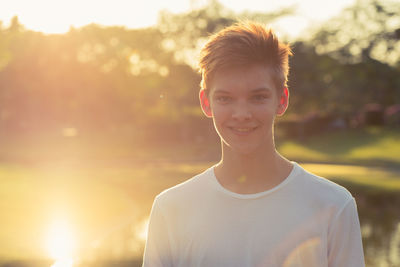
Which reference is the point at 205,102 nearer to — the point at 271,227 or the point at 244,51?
the point at 244,51

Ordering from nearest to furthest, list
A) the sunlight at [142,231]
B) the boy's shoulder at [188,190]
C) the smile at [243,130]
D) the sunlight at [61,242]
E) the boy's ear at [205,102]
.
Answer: the smile at [243,130] → the boy's shoulder at [188,190] → the boy's ear at [205,102] → the sunlight at [61,242] → the sunlight at [142,231]

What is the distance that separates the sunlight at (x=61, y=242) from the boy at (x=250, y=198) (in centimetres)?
730

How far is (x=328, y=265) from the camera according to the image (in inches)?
107

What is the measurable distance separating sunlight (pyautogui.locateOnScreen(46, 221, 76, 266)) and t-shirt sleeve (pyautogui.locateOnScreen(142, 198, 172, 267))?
7.12 metres

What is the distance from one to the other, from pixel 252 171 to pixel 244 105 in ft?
1.13

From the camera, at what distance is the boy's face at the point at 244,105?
8.96ft

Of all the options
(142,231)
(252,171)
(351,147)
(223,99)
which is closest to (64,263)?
(142,231)

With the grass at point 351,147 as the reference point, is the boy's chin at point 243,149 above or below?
above

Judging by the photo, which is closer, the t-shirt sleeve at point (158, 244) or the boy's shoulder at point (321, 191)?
the boy's shoulder at point (321, 191)

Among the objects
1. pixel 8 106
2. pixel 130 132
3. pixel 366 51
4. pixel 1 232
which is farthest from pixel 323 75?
pixel 1 232

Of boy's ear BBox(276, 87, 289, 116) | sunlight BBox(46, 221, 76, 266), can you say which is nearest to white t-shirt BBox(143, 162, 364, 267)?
boy's ear BBox(276, 87, 289, 116)

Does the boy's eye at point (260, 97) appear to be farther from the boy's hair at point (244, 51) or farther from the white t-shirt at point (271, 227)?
the white t-shirt at point (271, 227)

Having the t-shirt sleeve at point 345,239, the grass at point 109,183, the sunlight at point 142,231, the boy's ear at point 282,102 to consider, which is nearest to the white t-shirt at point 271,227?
the t-shirt sleeve at point 345,239

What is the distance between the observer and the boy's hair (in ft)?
9.04
